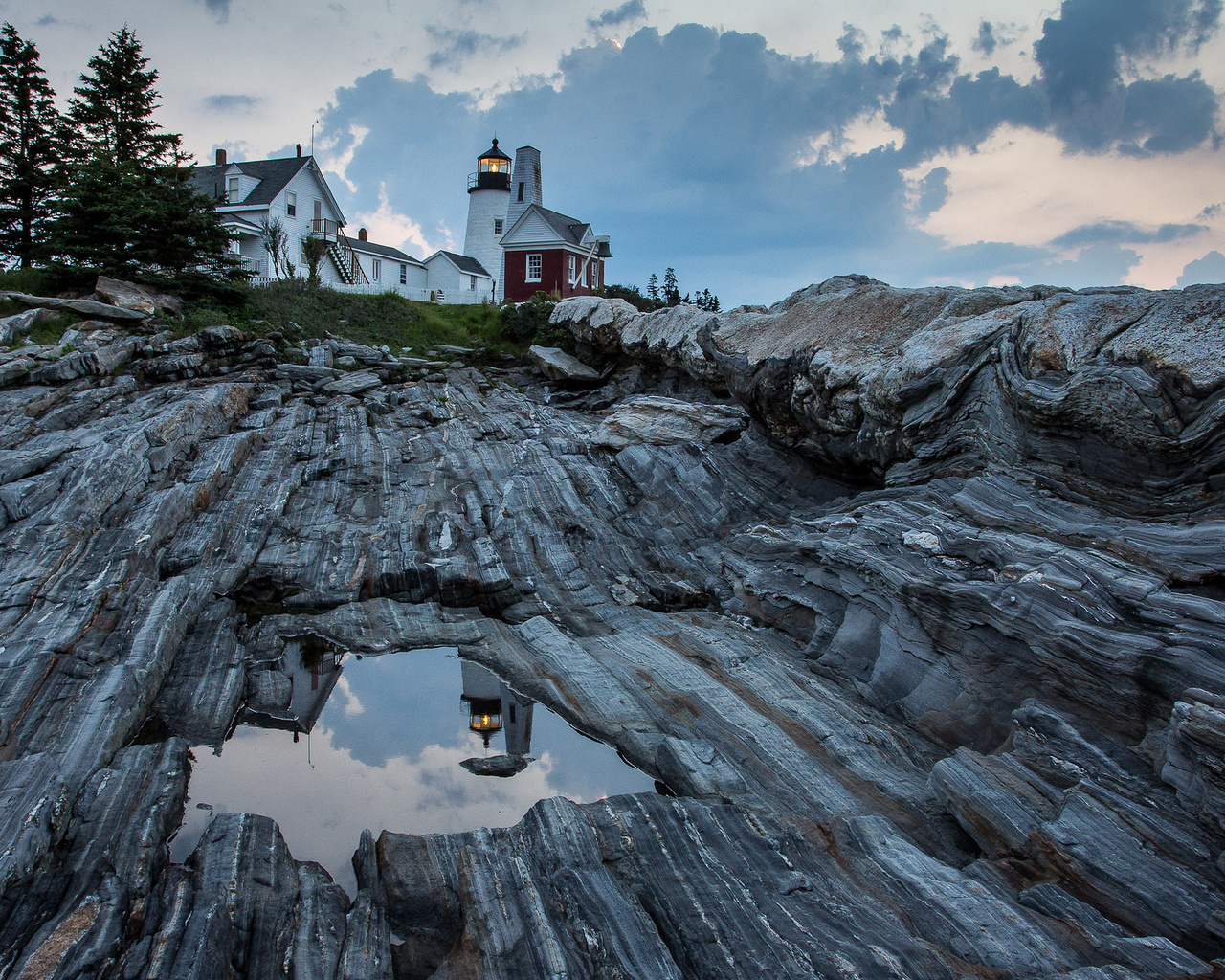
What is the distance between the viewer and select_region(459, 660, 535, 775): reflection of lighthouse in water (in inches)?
422

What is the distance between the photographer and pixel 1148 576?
8.48 m

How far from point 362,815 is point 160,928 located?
2.91 m

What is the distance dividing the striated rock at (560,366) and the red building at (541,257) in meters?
18.6

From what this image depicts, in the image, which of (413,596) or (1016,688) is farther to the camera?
(413,596)

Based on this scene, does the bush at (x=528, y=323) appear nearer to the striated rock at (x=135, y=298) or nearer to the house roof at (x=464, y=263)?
the striated rock at (x=135, y=298)

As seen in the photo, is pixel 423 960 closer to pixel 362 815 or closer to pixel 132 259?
pixel 362 815

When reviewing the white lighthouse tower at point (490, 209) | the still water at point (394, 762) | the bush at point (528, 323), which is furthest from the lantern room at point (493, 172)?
the still water at point (394, 762)

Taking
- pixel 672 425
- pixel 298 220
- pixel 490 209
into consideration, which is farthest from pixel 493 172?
pixel 672 425

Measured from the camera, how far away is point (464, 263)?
180ft

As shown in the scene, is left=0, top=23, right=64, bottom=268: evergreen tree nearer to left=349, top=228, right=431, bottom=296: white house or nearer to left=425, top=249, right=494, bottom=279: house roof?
left=349, top=228, right=431, bottom=296: white house

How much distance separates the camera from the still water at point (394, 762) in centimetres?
928

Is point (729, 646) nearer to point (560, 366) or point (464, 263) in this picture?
point (560, 366)

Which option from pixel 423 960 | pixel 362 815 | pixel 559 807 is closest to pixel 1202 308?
pixel 559 807

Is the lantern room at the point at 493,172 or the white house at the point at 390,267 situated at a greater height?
the lantern room at the point at 493,172
